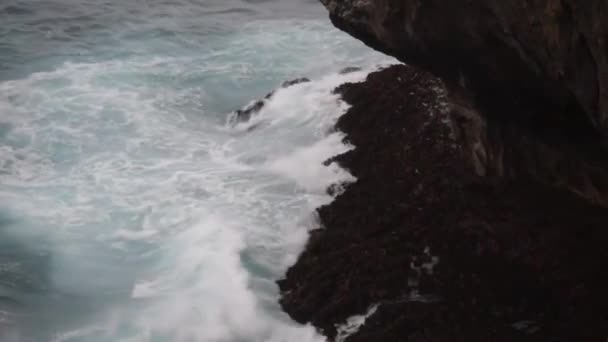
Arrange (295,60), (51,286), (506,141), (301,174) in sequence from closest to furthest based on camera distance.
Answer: (506,141)
(51,286)
(301,174)
(295,60)

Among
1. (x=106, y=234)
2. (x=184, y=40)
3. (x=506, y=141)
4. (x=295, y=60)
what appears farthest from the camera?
(x=184, y=40)

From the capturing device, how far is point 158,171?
13.5 meters

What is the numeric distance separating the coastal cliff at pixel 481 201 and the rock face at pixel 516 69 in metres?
0.02

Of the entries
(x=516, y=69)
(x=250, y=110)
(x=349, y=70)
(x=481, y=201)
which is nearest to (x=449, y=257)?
(x=481, y=201)

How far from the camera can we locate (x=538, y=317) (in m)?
7.47

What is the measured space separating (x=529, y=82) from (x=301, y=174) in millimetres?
5828

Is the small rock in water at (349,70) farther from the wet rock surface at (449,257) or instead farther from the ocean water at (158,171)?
the wet rock surface at (449,257)

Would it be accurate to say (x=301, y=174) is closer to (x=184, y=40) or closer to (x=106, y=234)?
(x=106, y=234)

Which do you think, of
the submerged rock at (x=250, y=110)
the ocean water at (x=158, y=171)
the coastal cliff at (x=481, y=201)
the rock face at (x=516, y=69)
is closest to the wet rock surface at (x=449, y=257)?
the coastal cliff at (x=481, y=201)

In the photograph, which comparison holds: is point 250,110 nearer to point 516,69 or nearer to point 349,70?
point 349,70

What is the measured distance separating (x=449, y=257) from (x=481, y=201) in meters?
0.93

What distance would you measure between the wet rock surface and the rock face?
387mm

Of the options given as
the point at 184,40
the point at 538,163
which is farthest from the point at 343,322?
the point at 184,40

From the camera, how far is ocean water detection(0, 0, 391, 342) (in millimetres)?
9477
